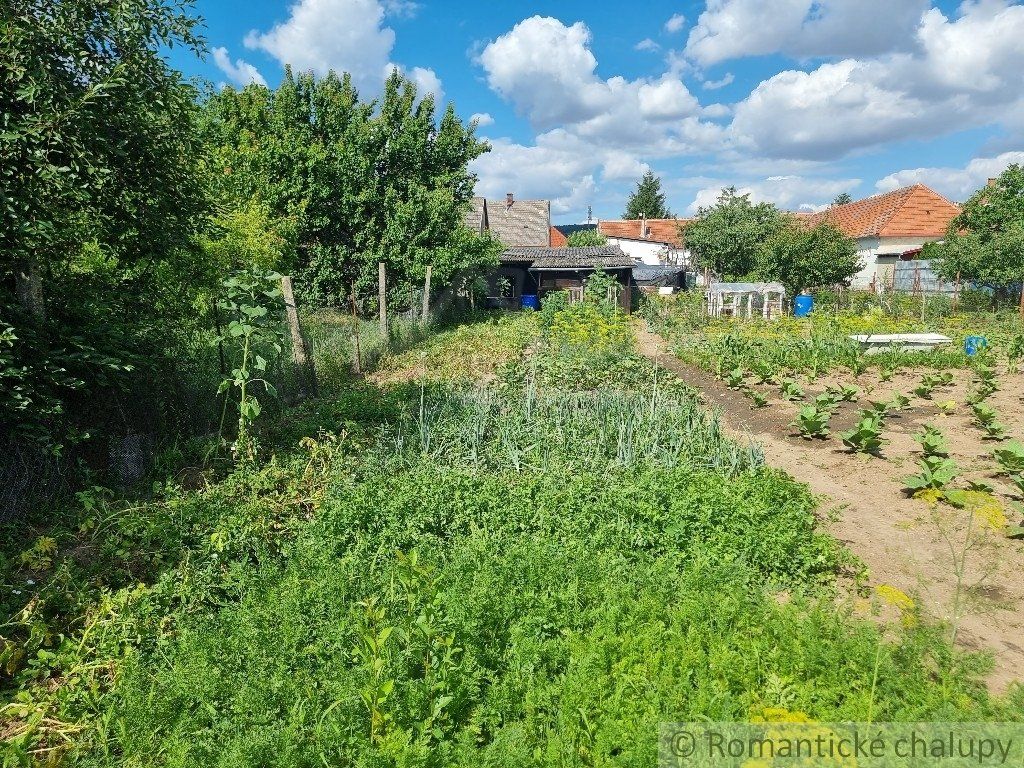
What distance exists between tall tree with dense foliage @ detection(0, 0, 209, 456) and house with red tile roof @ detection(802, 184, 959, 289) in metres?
32.9

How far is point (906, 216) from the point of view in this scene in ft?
109

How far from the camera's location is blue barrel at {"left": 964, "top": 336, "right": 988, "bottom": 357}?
39.2 feet

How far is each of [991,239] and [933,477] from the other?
1884cm

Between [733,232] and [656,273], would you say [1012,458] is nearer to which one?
[733,232]

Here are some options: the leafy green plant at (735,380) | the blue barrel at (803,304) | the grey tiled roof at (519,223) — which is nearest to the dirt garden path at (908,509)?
the leafy green plant at (735,380)

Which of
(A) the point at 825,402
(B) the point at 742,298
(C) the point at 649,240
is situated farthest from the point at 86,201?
(C) the point at 649,240

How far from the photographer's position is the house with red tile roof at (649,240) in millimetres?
48250

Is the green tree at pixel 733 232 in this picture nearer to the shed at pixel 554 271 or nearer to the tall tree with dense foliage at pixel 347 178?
the shed at pixel 554 271

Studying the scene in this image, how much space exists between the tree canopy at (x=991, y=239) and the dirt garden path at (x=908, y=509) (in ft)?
39.3

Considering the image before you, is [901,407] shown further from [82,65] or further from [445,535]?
[82,65]

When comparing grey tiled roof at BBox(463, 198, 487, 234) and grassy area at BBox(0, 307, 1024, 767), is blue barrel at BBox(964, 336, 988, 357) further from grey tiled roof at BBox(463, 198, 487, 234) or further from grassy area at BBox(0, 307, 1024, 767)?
grey tiled roof at BBox(463, 198, 487, 234)

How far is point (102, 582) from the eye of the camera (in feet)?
12.2

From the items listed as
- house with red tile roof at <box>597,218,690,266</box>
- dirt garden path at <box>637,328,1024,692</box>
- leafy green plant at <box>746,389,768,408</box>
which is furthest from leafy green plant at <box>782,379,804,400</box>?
house with red tile roof at <box>597,218,690,266</box>

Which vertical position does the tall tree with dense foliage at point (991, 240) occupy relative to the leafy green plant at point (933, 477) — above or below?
above
